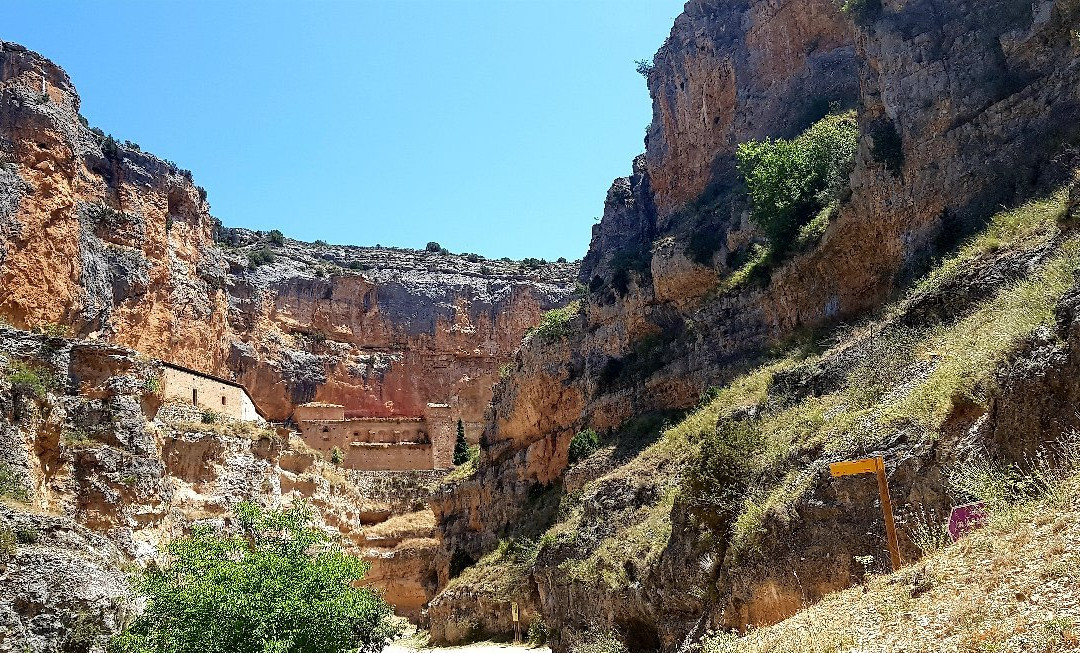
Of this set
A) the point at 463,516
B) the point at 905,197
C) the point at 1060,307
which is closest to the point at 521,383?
the point at 463,516

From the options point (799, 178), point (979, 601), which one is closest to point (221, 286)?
point (799, 178)

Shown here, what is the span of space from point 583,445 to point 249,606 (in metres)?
17.0

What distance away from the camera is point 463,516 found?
41312 millimetres

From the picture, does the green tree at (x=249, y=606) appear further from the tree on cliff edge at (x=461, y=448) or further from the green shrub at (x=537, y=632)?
the tree on cliff edge at (x=461, y=448)

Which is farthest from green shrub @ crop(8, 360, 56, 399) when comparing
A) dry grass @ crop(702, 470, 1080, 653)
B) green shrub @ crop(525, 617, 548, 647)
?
dry grass @ crop(702, 470, 1080, 653)

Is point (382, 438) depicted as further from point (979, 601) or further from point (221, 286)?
point (979, 601)

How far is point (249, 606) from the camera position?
17.6 meters

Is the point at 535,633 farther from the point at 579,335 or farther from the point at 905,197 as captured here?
the point at 905,197

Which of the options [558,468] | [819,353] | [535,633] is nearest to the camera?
[819,353]

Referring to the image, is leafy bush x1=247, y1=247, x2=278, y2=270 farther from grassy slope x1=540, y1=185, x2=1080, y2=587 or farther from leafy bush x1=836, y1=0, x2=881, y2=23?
leafy bush x1=836, y1=0, x2=881, y2=23

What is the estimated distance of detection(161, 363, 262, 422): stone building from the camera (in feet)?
130

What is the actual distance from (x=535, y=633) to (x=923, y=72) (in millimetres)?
22418

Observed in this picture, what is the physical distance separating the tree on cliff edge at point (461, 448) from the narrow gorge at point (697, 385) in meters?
0.24

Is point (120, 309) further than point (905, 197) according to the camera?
Yes
